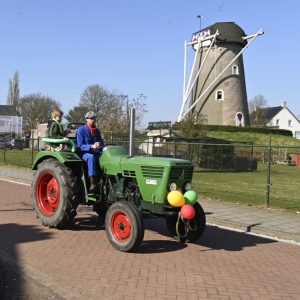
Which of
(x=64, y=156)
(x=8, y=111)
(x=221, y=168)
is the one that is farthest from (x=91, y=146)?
(x=8, y=111)

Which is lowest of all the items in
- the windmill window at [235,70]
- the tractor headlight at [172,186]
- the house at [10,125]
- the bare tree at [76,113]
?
the tractor headlight at [172,186]

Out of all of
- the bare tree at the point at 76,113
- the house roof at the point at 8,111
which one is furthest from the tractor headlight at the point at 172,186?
the house roof at the point at 8,111

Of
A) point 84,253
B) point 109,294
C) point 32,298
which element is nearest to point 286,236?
point 84,253

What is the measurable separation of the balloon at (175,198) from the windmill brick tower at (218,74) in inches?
1857

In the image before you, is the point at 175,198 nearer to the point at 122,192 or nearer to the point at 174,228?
the point at 122,192

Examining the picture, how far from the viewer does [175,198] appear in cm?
696

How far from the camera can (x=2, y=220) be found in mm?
9422

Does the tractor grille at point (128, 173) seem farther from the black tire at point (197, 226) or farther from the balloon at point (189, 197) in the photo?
the black tire at point (197, 226)

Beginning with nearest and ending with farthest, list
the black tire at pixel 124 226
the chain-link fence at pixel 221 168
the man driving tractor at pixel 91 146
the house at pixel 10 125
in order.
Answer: the black tire at pixel 124 226, the man driving tractor at pixel 91 146, the chain-link fence at pixel 221 168, the house at pixel 10 125

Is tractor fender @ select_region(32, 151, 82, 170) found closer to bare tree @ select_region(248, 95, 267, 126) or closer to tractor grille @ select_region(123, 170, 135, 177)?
tractor grille @ select_region(123, 170, 135, 177)

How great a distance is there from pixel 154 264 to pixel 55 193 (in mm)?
3110

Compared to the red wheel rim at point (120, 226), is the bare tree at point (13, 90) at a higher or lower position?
higher

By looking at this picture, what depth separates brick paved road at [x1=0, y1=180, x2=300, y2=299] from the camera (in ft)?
17.9

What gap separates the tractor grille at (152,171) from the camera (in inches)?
282
